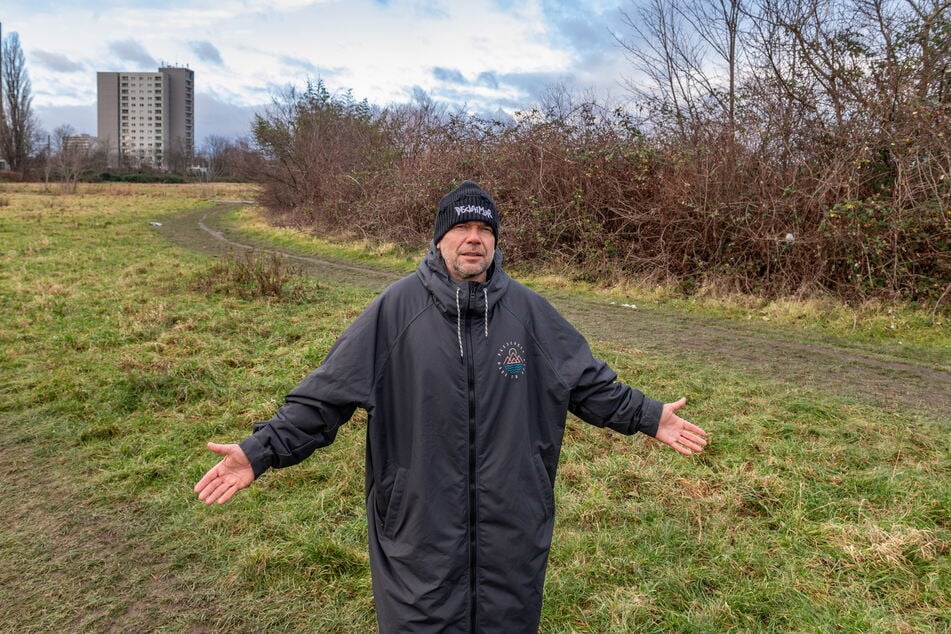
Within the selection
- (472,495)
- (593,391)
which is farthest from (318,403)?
(593,391)

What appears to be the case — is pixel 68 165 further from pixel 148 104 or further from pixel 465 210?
pixel 148 104

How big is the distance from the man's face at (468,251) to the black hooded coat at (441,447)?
0.18 feet

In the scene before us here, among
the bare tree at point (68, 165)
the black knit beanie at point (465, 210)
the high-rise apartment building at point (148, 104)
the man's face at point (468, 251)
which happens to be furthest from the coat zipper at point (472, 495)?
the high-rise apartment building at point (148, 104)

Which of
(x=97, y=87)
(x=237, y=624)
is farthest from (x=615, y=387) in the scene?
(x=97, y=87)

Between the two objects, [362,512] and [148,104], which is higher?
[148,104]

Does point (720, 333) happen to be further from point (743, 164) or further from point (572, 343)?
point (572, 343)

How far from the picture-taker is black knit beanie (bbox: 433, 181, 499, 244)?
2369 mm

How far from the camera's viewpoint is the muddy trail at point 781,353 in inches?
253

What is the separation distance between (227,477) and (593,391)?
1300 millimetres

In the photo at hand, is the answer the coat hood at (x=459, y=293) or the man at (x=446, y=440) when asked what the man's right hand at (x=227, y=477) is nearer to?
the man at (x=446, y=440)

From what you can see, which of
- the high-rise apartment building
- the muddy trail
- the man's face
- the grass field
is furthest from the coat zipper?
the high-rise apartment building

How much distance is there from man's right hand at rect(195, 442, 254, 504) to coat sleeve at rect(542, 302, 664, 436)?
111cm

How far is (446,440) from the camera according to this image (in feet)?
7.37

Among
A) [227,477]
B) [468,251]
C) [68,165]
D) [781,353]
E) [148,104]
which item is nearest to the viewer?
[227,477]
